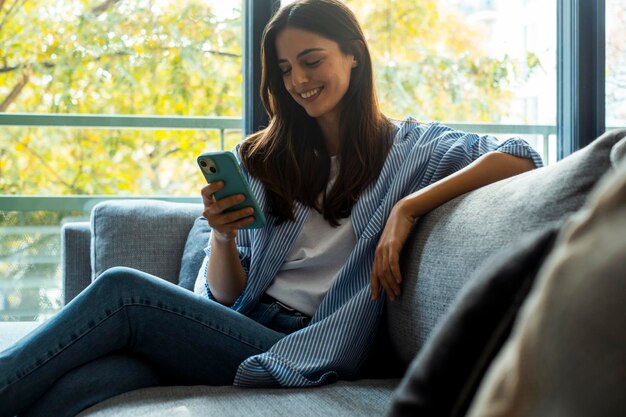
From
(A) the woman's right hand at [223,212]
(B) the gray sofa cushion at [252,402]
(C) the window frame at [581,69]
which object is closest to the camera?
(B) the gray sofa cushion at [252,402]

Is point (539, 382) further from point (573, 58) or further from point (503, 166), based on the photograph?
point (573, 58)

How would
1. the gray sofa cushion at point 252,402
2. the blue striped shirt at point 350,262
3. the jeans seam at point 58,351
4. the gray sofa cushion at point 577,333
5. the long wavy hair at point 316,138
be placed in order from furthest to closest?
the long wavy hair at point 316,138, the blue striped shirt at point 350,262, the jeans seam at point 58,351, the gray sofa cushion at point 252,402, the gray sofa cushion at point 577,333

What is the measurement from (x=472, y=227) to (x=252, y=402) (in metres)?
0.49

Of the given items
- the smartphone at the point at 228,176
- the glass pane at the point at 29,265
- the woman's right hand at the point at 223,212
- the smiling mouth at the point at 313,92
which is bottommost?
the glass pane at the point at 29,265

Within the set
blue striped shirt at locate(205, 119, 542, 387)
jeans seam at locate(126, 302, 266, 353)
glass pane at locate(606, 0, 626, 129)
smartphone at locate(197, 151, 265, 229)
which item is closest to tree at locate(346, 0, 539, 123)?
glass pane at locate(606, 0, 626, 129)

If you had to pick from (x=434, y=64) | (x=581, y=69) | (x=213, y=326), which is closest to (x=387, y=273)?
(x=213, y=326)

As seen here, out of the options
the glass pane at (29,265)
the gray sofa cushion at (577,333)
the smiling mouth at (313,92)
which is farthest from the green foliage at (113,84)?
the gray sofa cushion at (577,333)

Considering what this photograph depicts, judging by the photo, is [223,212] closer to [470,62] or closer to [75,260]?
[75,260]

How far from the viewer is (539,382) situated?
17.0 inches

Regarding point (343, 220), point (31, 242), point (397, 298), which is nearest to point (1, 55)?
point (31, 242)

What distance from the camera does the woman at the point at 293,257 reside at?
1577 mm

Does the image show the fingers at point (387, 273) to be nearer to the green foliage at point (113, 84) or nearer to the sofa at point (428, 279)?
the sofa at point (428, 279)

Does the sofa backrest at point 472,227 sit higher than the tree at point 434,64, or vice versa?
the tree at point 434,64

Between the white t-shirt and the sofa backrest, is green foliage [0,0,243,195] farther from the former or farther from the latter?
the sofa backrest
